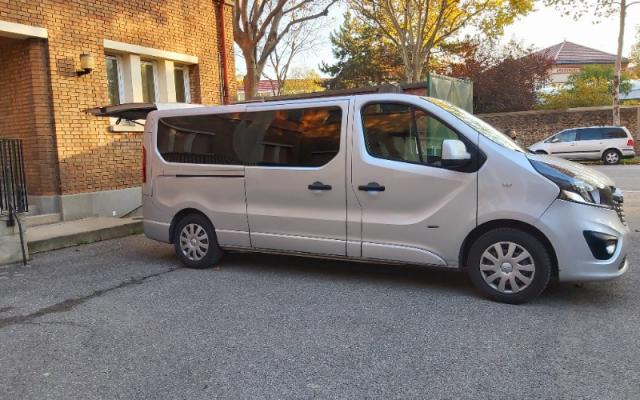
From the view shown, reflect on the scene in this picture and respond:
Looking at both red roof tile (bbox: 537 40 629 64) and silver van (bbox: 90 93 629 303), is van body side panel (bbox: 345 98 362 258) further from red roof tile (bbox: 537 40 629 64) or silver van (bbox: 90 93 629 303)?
red roof tile (bbox: 537 40 629 64)

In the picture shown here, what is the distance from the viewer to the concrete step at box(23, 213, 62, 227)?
931 cm

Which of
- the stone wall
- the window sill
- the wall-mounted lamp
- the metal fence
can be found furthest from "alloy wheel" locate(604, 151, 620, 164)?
the metal fence

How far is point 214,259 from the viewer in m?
6.66

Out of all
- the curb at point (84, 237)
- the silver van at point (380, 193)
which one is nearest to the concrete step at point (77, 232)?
the curb at point (84, 237)

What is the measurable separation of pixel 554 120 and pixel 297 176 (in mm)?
24363

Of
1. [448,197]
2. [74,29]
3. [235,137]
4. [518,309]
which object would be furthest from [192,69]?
[518,309]

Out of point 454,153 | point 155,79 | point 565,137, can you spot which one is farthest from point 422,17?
point 454,153

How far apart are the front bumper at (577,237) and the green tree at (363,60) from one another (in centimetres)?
3653

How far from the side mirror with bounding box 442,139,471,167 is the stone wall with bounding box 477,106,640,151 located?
21.3 m

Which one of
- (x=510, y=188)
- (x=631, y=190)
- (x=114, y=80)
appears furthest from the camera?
(x=631, y=190)

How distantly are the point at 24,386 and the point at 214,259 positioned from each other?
3.28 meters

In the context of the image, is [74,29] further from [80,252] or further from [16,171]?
[80,252]

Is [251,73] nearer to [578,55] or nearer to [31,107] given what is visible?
[31,107]

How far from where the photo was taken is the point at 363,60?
138ft
